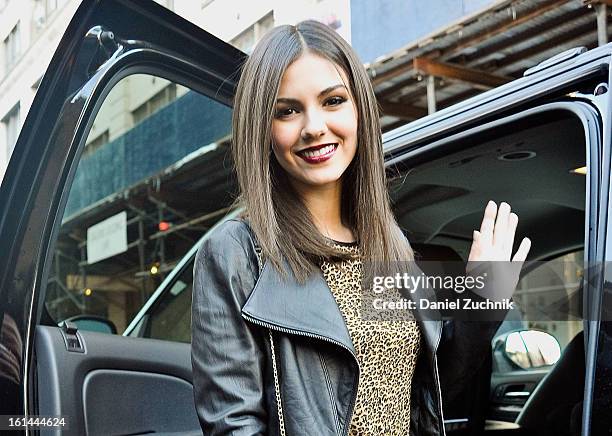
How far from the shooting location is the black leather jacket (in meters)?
1.22

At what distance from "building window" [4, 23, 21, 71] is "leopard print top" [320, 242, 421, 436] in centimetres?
84

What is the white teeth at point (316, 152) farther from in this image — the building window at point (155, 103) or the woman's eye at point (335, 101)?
the building window at point (155, 103)

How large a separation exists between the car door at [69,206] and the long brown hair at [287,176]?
1.57ft

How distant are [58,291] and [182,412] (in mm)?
440

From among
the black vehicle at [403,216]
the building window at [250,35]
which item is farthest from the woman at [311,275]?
the building window at [250,35]

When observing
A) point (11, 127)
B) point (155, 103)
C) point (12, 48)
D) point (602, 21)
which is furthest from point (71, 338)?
point (602, 21)

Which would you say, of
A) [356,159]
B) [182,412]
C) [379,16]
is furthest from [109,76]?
[379,16]

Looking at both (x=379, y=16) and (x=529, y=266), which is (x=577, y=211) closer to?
(x=529, y=266)

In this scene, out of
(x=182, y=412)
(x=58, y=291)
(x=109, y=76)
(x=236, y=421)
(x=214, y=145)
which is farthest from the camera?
(x=214, y=145)

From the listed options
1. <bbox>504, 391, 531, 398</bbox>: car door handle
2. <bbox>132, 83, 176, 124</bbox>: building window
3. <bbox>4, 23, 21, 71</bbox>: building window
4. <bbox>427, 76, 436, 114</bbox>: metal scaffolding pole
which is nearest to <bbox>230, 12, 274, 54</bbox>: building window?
<bbox>132, 83, 176, 124</bbox>: building window

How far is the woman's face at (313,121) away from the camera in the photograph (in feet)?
4.40

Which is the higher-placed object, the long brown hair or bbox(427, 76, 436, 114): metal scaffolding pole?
bbox(427, 76, 436, 114): metal scaffolding pole

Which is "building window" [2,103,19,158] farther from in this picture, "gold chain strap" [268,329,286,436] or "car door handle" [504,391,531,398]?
"car door handle" [504,391,531,398]

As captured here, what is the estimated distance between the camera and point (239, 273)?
127cm
